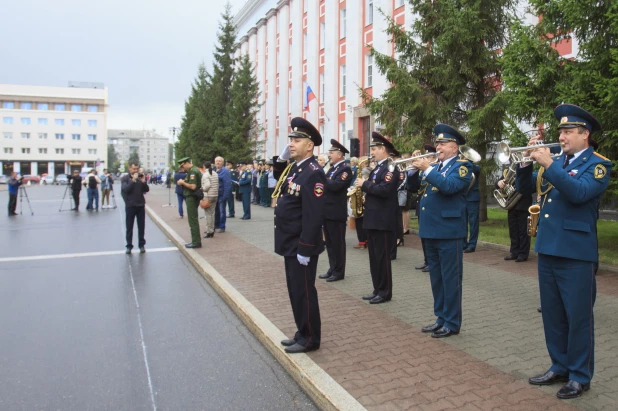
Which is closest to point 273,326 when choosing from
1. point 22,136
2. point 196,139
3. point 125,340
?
point 125,340

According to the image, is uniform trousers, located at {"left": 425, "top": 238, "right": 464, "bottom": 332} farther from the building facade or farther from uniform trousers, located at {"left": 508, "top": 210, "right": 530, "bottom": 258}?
the building facade

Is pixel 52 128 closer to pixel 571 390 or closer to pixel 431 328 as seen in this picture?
pixel 431 328

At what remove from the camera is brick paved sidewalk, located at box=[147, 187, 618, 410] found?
159 inches

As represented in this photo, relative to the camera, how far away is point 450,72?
593 inches

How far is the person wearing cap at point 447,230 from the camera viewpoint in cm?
548

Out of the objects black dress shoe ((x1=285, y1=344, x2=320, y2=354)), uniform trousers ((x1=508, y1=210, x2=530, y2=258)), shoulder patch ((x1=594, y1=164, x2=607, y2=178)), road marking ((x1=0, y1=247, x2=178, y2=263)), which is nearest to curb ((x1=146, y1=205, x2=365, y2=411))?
black dress shoe ((x1=285, y1=344, x2=320, y2=354))

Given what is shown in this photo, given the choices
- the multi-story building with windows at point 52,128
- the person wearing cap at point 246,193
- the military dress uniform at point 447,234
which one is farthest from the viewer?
the multi-story building with windows at point 52,128

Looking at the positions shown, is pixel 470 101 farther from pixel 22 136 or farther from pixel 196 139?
pixel 22 136

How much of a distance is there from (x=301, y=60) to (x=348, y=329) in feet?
122

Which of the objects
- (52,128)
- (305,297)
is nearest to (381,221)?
(305,297)

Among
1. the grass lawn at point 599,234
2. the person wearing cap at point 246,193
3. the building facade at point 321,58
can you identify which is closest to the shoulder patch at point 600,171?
the grass lawn at point 599,234

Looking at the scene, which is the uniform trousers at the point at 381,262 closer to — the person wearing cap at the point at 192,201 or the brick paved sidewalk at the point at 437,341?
the brick paved sidewalk at the point at 437,341

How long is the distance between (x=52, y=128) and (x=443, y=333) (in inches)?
4750

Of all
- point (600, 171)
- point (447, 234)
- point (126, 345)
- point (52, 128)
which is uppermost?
point (52, 128)
